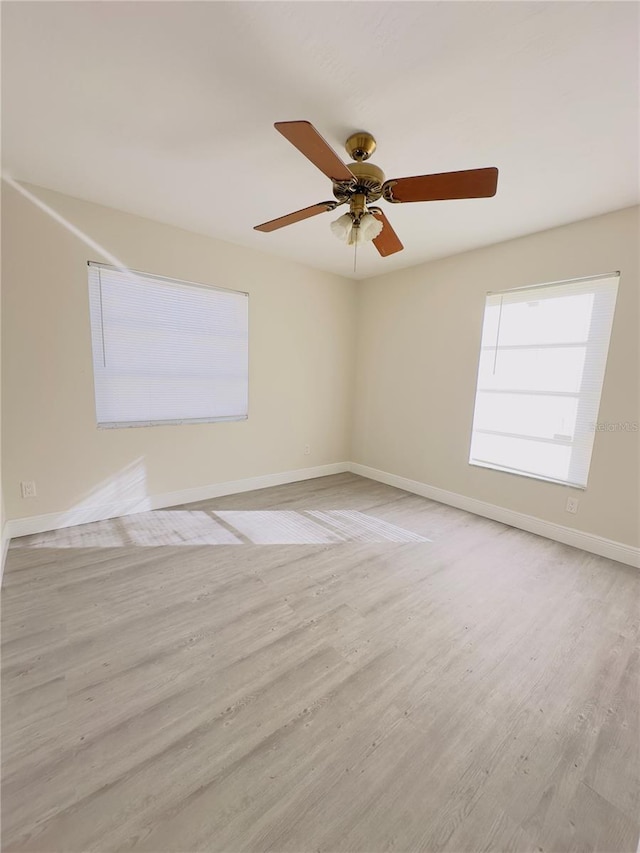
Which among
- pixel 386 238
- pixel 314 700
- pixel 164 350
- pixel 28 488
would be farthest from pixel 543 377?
pixel 28 488

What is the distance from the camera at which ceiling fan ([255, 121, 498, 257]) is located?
4.69ft

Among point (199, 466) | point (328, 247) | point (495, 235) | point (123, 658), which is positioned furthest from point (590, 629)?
point (328, 247)

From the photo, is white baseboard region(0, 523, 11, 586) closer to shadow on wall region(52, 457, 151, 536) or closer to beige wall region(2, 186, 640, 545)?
beige wall region(2, 186, 640, 545)

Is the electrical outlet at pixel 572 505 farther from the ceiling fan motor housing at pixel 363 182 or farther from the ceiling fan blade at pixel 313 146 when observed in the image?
the ceiling fan blade at pixel 313 146

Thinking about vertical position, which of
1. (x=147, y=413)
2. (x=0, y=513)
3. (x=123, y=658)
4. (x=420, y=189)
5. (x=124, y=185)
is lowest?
(x=123, y=658)

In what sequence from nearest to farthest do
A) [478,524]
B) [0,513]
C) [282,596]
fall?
[282,596]
[0,513]
[478,524]

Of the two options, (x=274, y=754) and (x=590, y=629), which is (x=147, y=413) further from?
(x=590, y=629)

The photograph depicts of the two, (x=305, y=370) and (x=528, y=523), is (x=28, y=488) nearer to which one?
(x=305, y=370)

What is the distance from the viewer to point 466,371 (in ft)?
11.5

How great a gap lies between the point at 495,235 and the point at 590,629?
2943 mm

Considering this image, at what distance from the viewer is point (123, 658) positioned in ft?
5.30

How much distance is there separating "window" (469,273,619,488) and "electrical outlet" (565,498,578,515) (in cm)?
14

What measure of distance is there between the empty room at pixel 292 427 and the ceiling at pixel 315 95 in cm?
1

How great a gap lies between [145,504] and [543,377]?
3713mm
